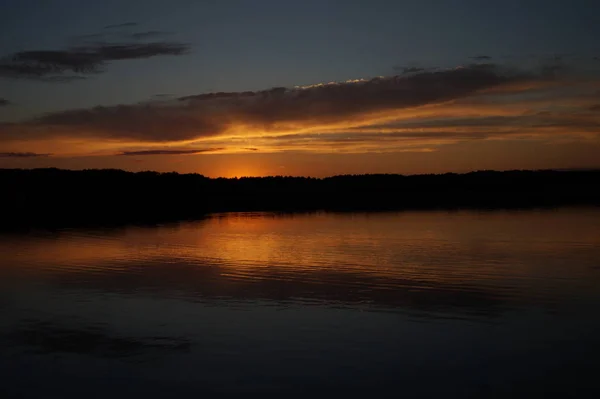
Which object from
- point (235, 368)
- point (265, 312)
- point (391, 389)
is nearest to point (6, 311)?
point (265, 312)

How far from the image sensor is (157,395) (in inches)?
304

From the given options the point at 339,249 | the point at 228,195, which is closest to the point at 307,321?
the point at 339,249

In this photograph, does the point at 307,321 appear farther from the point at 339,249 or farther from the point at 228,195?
the point at 228,195

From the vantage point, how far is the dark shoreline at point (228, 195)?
1756 inches

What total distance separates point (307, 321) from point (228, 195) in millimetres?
58896

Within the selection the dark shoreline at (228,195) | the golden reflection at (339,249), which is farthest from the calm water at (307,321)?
the dark shoreline at (228,195)

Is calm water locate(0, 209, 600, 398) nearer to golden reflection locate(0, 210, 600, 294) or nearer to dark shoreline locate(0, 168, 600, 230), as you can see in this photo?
golden reflection locate(0, 210, 600, 294)

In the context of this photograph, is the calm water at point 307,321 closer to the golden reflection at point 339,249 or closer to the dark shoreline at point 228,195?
the golden reflection at point 339,249

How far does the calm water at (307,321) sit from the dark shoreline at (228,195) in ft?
60.5

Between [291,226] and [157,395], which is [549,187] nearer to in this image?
[291,226]

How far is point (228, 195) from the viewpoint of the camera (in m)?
69.2

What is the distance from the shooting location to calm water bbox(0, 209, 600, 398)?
8109 mm

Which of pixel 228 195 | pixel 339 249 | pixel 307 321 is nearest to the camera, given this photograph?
pixel 307 321

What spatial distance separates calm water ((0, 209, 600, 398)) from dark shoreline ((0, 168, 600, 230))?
60.5 feet
